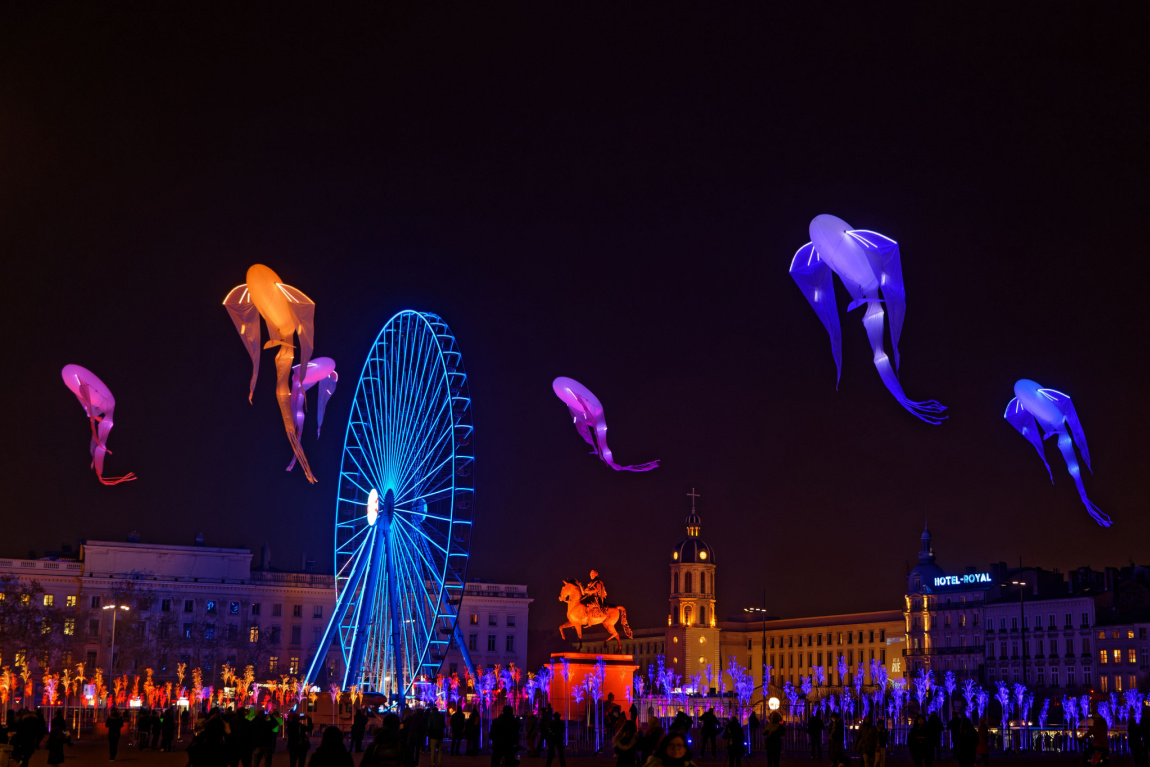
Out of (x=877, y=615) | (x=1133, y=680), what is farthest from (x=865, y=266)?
(x=877, y=615)

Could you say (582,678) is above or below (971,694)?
above

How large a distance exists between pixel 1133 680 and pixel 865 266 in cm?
10238

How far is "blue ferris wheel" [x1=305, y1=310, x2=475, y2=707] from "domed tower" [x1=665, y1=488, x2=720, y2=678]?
90.9 metres

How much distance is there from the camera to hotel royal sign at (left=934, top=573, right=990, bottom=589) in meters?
144

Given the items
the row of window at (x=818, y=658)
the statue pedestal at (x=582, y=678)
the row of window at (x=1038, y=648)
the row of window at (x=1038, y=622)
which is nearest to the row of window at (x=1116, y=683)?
the row of window at (x=1038, y=648)

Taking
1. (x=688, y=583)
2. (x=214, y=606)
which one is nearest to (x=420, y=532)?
(x=214, y=606)

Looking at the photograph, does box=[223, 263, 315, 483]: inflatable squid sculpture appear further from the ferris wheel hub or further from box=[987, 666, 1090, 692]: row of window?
box=[987, 666, 1090, 692]: row of window

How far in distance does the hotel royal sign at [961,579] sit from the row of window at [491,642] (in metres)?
48.0

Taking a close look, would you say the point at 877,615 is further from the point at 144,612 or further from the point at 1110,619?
the point at 144,612

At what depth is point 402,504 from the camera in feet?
185

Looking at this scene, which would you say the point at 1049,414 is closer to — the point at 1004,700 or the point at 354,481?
the point at 354,481

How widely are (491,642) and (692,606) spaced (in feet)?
85.0

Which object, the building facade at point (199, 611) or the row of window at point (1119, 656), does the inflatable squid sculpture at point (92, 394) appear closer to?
the building facade at point (199, 611)

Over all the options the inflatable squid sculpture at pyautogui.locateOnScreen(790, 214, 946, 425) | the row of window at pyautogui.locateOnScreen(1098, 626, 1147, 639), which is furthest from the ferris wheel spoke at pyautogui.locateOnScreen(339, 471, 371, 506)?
the row of window at pyautogui.locateOnScreen(1098, 626, 1147, 639)
